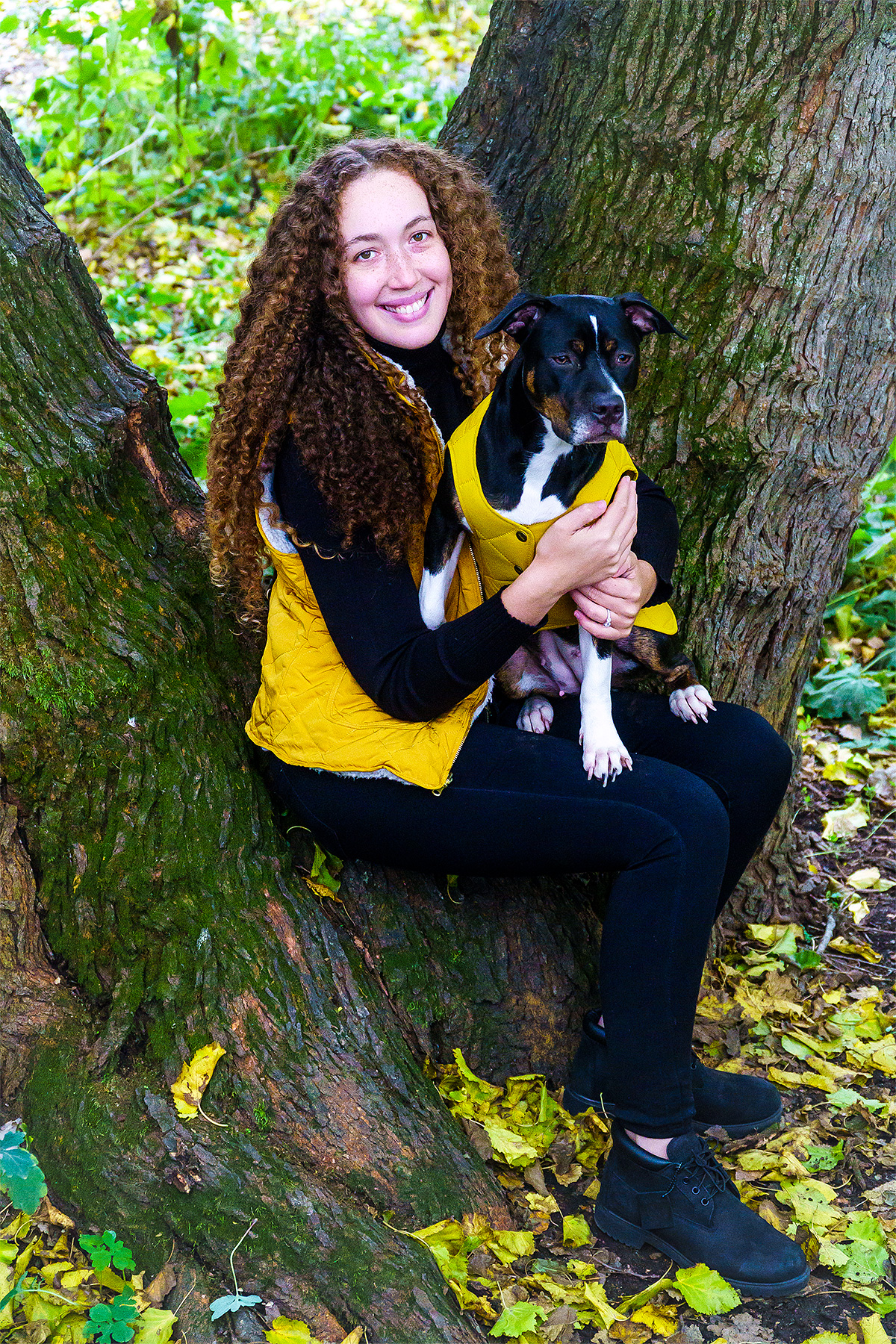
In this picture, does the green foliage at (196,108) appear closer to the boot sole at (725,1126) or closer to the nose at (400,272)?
the nose at (400,272)

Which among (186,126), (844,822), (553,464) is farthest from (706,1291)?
(186,126)

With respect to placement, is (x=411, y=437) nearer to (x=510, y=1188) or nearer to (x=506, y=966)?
(x=506, y=966)

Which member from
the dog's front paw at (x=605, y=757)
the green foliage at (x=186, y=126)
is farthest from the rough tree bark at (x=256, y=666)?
the green foliage at (x=186, y=126)

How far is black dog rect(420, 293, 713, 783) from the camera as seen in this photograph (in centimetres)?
256

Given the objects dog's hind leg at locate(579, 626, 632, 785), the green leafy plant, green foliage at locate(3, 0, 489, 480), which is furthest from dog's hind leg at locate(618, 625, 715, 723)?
green foliage at locate(3, 0, 489, 480)

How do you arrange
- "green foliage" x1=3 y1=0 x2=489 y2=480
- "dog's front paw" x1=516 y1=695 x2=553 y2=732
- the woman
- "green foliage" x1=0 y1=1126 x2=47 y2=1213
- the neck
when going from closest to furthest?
"green foliage" x1=0 y1=1126 x2=47 y2=1213 < the woman < the neck < "dog's front paw" x1=516 y1=695 x2=553 y2=732 < "green foliage" x1=3 y1=0 x2=489 y2=480

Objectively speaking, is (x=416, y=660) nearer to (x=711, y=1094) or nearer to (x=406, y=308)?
(x=406, y=308)

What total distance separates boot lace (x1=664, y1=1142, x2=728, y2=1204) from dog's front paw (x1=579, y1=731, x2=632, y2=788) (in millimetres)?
873

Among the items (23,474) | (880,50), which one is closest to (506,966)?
(23,474)

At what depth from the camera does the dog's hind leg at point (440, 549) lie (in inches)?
110

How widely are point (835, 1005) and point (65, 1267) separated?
7.33ft

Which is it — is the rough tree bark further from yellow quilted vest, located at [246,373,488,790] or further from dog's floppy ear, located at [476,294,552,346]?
dog's floppy ear, located at [476,294,552,346]

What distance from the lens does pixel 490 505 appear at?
106 inches

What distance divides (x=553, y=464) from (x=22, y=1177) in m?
1.93
